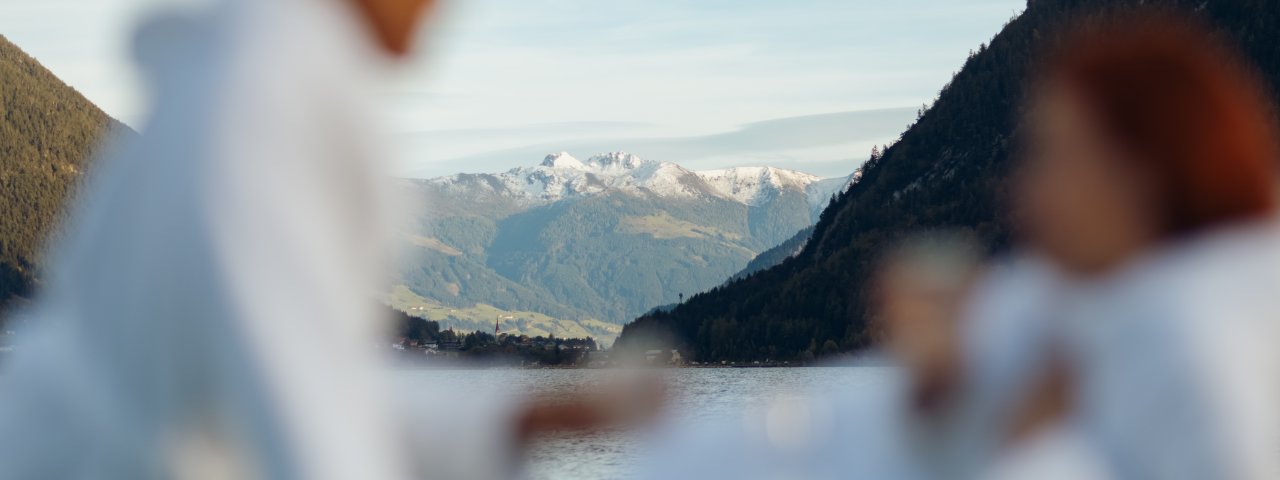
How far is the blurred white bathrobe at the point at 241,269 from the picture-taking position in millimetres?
1814

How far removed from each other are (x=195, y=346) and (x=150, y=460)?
18 cm

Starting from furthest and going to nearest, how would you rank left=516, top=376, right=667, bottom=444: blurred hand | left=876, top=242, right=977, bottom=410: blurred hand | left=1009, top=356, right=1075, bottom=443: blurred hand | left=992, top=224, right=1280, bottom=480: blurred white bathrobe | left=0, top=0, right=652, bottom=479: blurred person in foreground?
left=876, top=242, right=977, bottom=410: blurred hand → left=1009, top=356, right=1075, bottom=443: blurred hand → left=992, top=224, right=1280, bottom=480: blurred white bathrobe → left=516, top=376, right=667, bottom=444: blurred hand → left=0, top=0, right=652, bottom=479: blurred person in foreground

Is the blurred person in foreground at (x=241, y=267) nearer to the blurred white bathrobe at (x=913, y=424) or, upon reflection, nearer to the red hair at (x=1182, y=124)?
the blurred white bathrobe at (x=913, y=424)

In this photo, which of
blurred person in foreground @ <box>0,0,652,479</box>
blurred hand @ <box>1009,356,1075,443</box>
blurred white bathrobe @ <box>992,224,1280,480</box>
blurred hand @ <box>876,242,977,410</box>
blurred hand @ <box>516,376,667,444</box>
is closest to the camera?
blurred person in foreground @ <box>0,0,652,479</box>

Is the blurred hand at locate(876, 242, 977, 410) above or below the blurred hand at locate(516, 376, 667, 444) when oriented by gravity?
above

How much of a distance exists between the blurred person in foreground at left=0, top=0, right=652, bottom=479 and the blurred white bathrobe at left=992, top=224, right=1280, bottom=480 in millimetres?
1742

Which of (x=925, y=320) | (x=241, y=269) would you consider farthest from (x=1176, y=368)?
(x=241, y=269)

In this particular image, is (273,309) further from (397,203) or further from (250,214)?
(397,203)

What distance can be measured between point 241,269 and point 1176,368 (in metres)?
2.11

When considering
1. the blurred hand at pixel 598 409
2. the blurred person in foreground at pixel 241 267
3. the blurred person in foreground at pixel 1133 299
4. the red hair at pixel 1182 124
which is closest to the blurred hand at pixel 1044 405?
the blurred person in foreground at pixel 1133 299

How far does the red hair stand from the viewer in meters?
3.30

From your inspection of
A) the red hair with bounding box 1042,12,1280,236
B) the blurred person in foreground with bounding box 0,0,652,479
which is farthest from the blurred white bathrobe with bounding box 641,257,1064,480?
the blurred person in foreground with bounding box 0,0,652,479

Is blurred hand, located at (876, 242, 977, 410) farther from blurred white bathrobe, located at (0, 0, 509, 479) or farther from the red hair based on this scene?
blurred white bathrobe, located at (0, 0, 509, 479)

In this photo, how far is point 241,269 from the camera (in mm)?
1802
